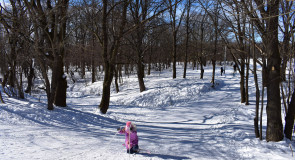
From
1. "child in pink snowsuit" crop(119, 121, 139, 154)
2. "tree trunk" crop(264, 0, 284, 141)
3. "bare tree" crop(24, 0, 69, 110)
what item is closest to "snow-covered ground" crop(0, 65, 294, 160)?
"child in pink snowsuit" crop(119, 121, 139, 154)

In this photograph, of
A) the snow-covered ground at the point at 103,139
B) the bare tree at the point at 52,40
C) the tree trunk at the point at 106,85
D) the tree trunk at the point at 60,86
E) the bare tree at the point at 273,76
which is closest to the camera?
the snow-covered ground at the point at 103,139

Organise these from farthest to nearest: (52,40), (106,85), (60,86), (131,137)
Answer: (106,85) < (60,86) < (52,40) < (131,137)

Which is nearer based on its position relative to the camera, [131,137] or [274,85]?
[131,137]

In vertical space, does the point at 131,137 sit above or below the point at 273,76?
below

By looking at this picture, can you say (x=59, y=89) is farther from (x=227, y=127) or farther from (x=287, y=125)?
(x=287, y=125)

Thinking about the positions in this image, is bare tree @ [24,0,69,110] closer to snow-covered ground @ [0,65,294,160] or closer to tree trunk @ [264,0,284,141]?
snow-covered ground @ [0,65,294,160]

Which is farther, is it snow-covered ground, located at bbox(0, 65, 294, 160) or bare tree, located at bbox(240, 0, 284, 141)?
bare tree, located at bbox(240, 0, 284, 141)

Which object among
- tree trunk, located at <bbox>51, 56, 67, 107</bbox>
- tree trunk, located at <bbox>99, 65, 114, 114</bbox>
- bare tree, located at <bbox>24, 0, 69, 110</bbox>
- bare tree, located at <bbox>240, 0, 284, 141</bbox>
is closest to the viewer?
bare tree, located at <bbox>240, 0, 284, 141</bbox>

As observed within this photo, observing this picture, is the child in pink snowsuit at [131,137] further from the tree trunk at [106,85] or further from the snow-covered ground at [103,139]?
the tree trunk at [106,85]

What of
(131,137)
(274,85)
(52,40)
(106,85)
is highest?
(52,40)

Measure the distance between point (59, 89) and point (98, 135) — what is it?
14.2 ft

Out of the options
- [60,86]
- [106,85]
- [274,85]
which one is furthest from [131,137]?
[60,86]

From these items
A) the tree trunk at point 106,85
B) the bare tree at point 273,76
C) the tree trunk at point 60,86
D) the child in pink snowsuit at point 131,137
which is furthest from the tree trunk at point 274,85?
the tree trunk at point 60,86

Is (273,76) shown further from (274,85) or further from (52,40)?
(52,40)
